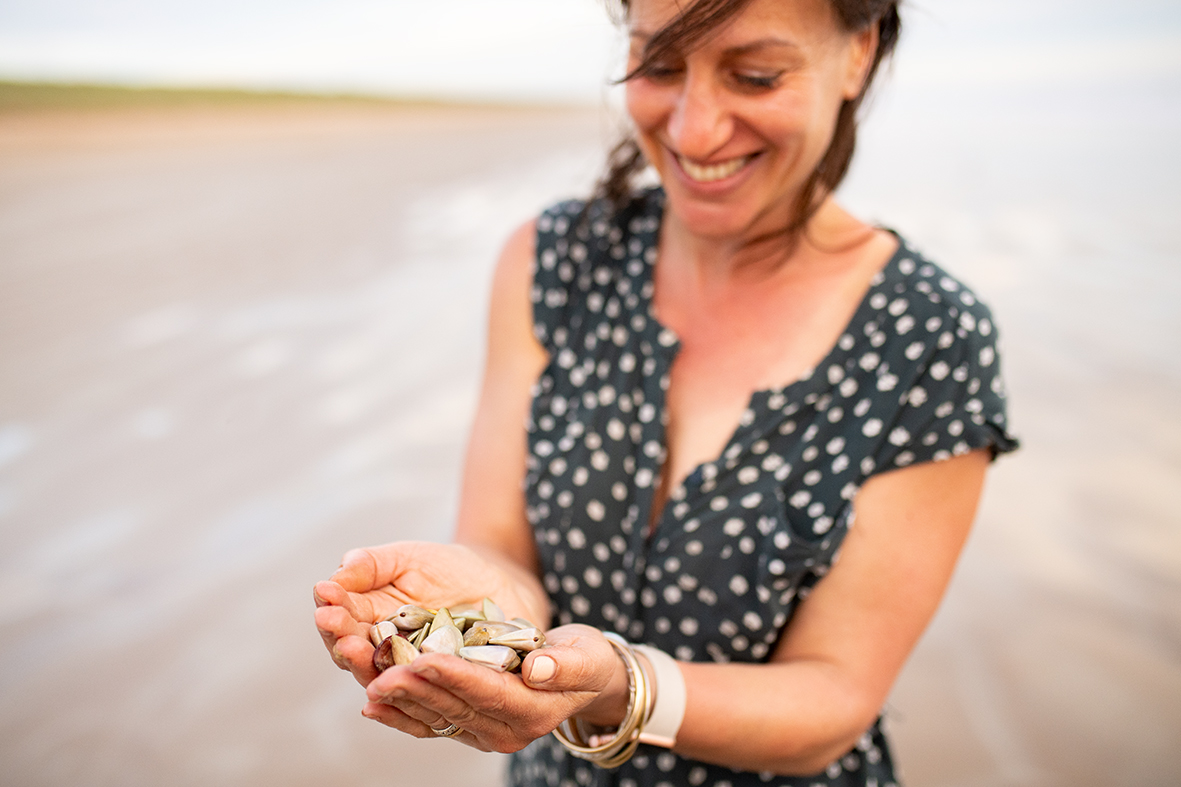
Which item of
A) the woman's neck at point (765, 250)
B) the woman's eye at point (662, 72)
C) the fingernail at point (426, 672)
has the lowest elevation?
the fingernail at point (426, 672)

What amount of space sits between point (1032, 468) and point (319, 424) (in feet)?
10.9

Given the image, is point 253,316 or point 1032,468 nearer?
point 1032,468

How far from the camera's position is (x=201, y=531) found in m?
3.34

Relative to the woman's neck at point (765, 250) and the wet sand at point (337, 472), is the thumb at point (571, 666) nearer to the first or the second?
the woman's neck at point (765, 250)

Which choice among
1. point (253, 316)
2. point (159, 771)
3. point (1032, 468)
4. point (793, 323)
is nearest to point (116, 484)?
point (159, 771)

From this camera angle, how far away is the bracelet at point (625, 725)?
A: 48.8 inches

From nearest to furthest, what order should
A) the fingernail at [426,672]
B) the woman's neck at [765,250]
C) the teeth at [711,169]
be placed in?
1. the fingernail at [426,672]
2. the teeth at [711,169]
3. the woman's neck at [765,250]

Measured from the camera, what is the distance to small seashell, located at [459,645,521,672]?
1058 millimetres

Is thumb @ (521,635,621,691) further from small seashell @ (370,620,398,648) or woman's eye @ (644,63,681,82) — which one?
woman's eye @ (644,63,681,82)

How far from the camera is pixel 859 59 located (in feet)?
5.01

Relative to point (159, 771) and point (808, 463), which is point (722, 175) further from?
point (159, 771)

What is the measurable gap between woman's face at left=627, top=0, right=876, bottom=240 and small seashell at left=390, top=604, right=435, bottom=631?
866 millimetres

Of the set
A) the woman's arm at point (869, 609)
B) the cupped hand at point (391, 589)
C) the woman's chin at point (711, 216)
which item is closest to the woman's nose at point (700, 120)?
the woman's chin at point (711, 216)

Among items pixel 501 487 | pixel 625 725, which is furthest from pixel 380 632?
pixel 501 487
